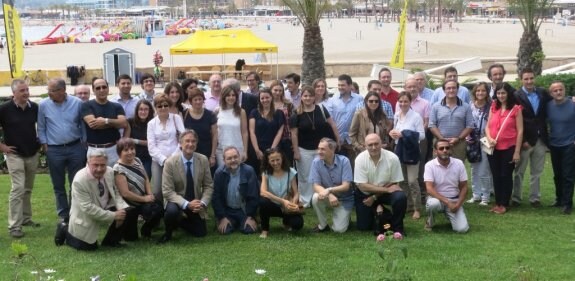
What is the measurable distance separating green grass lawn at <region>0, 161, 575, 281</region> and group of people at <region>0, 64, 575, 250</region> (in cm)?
24

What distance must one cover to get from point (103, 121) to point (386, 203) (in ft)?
10.6

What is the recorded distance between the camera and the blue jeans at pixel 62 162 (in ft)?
27.5

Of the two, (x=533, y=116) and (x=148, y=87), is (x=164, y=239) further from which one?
(x=533, y=116)

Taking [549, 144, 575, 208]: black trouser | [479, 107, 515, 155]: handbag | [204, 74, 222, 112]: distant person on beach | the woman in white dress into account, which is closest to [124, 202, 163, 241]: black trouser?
the woman in white dress

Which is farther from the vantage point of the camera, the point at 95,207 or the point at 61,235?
the point at 61,235

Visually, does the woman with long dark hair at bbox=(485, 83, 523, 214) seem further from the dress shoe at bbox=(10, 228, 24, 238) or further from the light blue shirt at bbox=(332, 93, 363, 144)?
the dress shoe at bbox=(10, 228, 24, 238)

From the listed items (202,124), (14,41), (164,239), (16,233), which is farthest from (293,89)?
(14,41)

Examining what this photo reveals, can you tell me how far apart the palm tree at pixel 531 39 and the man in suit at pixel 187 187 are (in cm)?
1275

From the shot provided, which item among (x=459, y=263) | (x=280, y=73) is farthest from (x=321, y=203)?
(x=280, y=73)

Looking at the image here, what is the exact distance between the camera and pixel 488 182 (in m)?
9.45

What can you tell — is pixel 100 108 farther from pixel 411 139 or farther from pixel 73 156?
pixel 411 139

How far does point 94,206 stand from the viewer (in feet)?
24.2

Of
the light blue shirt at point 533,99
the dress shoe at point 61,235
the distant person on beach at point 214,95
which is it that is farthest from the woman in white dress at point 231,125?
the light blue shirt at point 533,99

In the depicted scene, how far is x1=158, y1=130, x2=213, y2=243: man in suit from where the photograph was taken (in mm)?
7902
